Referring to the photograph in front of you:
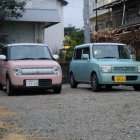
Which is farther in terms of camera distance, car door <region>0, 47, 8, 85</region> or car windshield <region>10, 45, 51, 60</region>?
car door <region>0, 47, 8, 85</region>

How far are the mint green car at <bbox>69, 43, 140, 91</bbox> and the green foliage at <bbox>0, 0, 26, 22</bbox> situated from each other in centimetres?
828

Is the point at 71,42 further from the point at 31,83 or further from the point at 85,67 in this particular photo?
the point at 31,83

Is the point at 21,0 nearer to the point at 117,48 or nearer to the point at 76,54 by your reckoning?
the point at 76,54

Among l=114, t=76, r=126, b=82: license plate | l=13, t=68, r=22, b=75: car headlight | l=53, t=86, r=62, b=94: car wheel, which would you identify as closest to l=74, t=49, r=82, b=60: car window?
l=114, t=76, r=126, b=82: license plate

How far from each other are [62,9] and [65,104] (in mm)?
41038

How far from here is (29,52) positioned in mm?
16500

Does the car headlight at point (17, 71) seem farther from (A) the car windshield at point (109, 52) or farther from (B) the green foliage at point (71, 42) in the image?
(B) the green foliage at point (71, 42)

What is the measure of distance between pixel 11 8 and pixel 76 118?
56.9 feet

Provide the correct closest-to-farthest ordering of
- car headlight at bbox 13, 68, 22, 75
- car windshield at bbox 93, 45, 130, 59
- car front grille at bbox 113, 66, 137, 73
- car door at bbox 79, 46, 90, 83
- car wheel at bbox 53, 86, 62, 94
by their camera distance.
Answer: car headlight at bbox 13, 68, 22, 75, car wheel at bbox 53, 86, 62, 94, car front grille at bbox 113, 66, 137, 73, car windshield at bbox 93, 45, 130, 59, car door at bbox 79, 46, 90, 83

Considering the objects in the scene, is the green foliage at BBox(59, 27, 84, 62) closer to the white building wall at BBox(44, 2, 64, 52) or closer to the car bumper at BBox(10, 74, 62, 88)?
the car bumper at BBox(10, 74, 62, 88)

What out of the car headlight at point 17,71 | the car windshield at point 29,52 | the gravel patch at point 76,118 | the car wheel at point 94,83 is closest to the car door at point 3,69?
the car windshield at point 29,52

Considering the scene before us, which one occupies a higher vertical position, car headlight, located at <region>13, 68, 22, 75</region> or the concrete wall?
the concrete wall

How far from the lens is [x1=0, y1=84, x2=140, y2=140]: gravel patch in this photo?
817 centimetres

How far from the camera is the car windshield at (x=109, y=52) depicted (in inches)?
689
